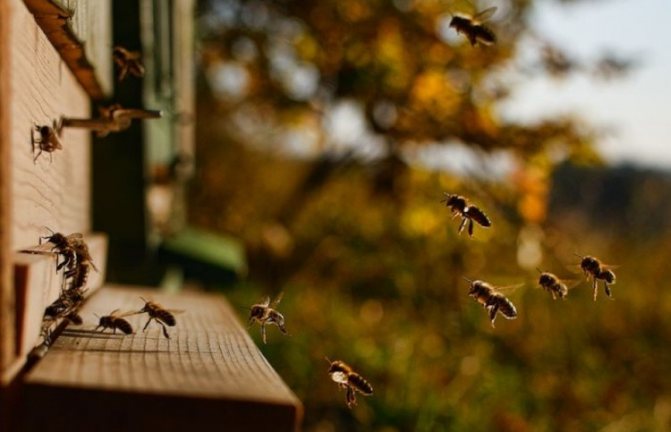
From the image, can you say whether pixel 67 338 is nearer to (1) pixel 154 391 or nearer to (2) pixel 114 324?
(2) pixel 114 324

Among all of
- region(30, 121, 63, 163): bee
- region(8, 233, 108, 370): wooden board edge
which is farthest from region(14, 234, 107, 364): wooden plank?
region(30, 121, 63, 163): bee

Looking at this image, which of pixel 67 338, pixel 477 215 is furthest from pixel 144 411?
pixel 477 215

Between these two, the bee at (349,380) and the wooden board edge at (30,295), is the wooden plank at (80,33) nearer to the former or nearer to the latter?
the wooden board edge at (30,295)

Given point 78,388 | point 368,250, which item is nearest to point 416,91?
point 368,250

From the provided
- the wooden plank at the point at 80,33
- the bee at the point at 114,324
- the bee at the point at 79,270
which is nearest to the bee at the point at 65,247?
the bee at the point at 79,270

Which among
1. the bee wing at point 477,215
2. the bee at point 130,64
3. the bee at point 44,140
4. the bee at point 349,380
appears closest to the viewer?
the bee at point 44,140

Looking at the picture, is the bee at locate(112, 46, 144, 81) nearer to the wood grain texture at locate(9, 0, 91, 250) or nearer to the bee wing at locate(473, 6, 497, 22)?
the wood grain texture at locate(9, 0, 91, 250)
